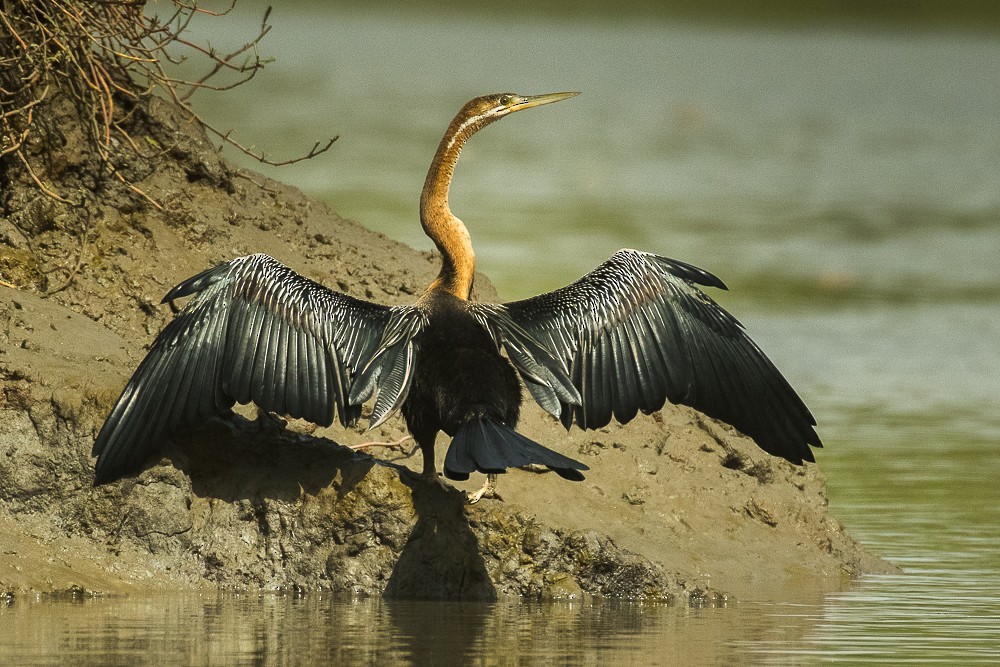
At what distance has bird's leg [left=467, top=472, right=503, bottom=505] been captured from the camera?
316 inches

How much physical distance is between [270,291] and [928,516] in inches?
161

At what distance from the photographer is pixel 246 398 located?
7836 millimetres

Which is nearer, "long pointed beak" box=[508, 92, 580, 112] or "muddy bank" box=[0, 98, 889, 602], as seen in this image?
"muddy bank" box=[0, 98, 889, 602]

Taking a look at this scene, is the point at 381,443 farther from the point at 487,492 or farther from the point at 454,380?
the point at 454,380

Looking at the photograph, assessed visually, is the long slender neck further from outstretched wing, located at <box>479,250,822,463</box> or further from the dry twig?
the dry twig

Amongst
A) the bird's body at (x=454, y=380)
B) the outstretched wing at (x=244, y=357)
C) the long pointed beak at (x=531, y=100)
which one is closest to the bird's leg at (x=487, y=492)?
the bird's body at (x=454, y=380)

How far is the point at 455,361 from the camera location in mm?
7930

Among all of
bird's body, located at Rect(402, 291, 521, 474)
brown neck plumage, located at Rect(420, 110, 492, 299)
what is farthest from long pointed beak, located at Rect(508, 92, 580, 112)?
bird's body, located at Rect(402, 291, 521, 474)

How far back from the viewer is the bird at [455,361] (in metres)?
7.75

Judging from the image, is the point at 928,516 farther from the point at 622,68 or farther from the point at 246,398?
the point at 622,68

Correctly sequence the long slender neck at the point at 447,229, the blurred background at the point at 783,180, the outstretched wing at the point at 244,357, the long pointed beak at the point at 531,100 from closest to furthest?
1. the outstretched wing at the point at 244,357
2. the long slender neck at the point at 447,229
3. the long pointed beak at the point at 531,100
4. the blurred background at the point at 783,180

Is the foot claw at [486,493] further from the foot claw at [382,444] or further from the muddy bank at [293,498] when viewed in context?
the foot claw at [382,444]

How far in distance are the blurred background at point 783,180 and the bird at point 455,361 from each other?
1169 mm

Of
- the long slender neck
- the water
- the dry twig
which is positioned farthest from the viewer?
the dry twig
